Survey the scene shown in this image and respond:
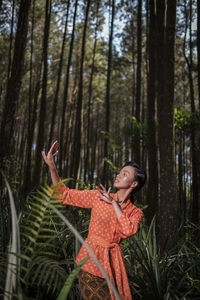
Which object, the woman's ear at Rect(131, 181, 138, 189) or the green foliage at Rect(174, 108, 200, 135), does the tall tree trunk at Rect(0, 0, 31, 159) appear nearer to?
the woman's ear at Rect(131, 181, 138, 189)

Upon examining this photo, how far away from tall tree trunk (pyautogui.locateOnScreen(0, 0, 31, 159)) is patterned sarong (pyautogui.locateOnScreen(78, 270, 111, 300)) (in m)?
3.01

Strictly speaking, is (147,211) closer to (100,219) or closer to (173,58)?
(173,58)

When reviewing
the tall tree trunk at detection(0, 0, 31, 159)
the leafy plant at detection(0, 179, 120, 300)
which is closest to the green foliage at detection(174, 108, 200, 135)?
the tall tree trunk at detection(0, 0, 31, 159)

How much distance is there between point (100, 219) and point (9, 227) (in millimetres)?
736

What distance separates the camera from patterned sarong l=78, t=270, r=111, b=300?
165 centimetres

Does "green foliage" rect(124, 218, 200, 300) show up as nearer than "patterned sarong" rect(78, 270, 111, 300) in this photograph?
No

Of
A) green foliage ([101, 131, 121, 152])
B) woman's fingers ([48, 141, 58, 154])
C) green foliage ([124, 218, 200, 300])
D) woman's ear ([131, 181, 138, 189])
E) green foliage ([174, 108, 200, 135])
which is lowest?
green foliage ([124, 218, 200, 300])

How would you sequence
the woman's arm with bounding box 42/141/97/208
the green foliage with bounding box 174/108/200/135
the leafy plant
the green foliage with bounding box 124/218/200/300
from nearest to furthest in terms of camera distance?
1. the leafy plant
2. the woman's arm with bounding box 42/141/97/208
3. the green foliage with bounding box 124/218/200/300
4. the green foliage with bounding box 174/108/200/135

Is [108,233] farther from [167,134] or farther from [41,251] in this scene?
[167,134]

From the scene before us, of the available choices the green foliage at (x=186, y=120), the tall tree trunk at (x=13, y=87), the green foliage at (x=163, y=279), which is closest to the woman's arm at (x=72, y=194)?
the green foliage at (x=163, y=279)

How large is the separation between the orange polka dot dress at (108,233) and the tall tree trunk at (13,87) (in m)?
2.64

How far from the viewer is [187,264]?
295 centimetres

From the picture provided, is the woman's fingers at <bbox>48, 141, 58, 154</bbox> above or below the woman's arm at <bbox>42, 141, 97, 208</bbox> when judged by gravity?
above

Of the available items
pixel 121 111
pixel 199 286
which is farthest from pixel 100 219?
pixel 121 111
